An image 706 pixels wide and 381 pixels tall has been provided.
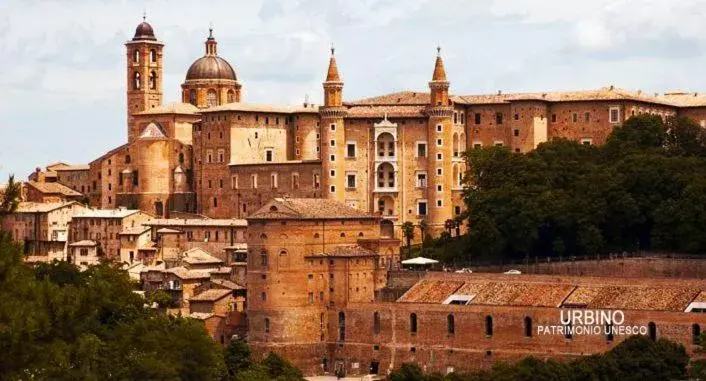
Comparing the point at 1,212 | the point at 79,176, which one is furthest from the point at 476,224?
the point at 1,212

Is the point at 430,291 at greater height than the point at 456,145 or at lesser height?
lesser

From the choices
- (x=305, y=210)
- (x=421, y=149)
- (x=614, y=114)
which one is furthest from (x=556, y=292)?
(x=421, y=149)

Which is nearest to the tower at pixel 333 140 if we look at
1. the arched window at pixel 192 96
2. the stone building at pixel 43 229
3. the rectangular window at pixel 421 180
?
the rectangular window at pixel 421 180

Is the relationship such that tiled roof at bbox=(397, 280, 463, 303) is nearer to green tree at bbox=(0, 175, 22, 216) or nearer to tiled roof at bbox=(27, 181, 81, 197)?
tiled roof at bbox=(27, 181, 81, 197)

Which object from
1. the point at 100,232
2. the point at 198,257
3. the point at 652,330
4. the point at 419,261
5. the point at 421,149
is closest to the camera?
the point at 652,330

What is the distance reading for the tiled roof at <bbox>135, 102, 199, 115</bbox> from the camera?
358 ft

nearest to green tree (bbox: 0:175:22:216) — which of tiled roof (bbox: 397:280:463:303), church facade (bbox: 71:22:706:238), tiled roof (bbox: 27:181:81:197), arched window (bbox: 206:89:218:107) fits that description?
tiled roof (bbox: 397:280:463:303)

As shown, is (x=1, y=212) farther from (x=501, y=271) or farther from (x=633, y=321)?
(x=501, y=271)

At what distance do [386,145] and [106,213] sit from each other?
14.2 metres

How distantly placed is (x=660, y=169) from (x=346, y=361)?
14690mm

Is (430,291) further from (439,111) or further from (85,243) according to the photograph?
(85,243)

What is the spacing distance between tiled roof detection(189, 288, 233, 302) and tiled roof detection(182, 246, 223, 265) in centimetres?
630

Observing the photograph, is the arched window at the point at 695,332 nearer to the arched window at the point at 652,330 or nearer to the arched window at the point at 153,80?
the arched window at the point at 652,330

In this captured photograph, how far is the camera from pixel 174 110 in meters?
109
